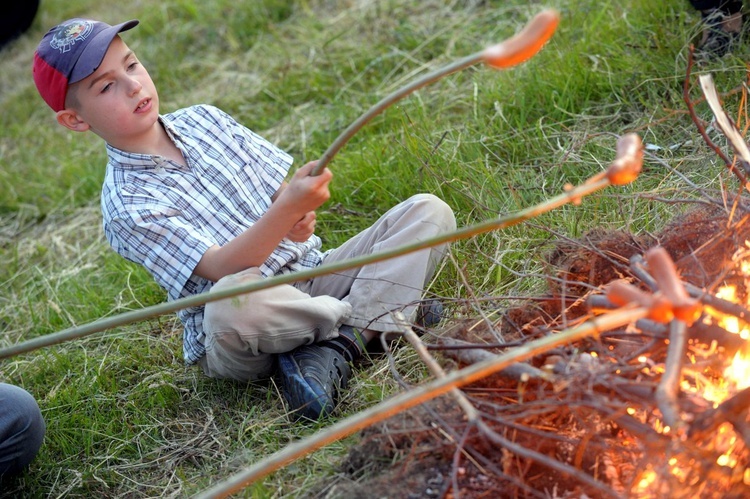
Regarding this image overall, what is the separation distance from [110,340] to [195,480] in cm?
90

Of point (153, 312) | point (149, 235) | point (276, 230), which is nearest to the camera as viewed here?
point (153, 312)

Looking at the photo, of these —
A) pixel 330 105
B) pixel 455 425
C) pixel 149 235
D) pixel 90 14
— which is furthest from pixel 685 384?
pixel 90 14

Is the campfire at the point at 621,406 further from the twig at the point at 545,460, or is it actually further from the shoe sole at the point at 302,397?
the shoe sole at the point at 302,397

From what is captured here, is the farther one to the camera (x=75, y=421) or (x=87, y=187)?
(x=87, y=187)

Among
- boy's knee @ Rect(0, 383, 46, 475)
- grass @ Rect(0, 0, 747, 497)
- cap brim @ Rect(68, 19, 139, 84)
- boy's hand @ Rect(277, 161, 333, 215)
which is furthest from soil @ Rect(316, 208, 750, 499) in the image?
cap brim @ Rect(68, 19, 139, 84)

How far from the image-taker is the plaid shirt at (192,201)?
212 cm

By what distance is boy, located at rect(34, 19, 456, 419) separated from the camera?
211 centimetres

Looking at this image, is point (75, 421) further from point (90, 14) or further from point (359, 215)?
point (90, 14)

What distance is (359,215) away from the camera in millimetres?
2879

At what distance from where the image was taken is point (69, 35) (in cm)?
219

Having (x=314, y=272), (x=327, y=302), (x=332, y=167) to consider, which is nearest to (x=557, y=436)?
(x=314, y=272)

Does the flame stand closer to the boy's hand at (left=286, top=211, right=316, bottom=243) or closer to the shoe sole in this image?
the shoe sole

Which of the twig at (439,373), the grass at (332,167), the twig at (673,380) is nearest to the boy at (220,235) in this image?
the grass at (332,167)

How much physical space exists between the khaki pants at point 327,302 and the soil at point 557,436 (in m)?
0.47
